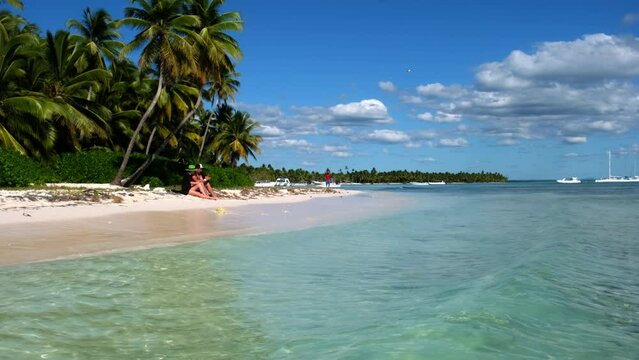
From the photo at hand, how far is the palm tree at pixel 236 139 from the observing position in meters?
56.7

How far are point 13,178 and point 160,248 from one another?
1559cm

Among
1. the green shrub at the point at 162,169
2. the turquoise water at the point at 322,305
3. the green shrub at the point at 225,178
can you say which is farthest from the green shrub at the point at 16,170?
the turquoise water at the point at 322,305

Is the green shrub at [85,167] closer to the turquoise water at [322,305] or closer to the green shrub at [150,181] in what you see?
the green shrub at [150,181]

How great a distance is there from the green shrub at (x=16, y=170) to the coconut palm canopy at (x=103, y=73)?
0.72 metres

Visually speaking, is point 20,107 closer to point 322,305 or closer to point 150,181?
point 150,181

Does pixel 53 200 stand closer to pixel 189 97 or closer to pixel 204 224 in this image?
pixel 204 224

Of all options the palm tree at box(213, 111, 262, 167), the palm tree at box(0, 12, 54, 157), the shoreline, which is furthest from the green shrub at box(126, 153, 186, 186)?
the palm tree at box(213, 111, 262, 167)

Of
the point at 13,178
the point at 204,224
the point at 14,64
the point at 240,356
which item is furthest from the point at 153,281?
the point at 14,64

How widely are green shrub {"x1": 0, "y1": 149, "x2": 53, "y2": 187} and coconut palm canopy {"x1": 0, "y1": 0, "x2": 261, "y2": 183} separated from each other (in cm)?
72

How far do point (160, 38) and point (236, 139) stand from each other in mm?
28042

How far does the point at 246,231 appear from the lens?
14.6 m

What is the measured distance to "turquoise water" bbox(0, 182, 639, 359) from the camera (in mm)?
4652

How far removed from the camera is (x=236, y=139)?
5691 centimetres

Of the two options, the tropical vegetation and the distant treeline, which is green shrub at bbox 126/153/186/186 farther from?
the distant treeline
